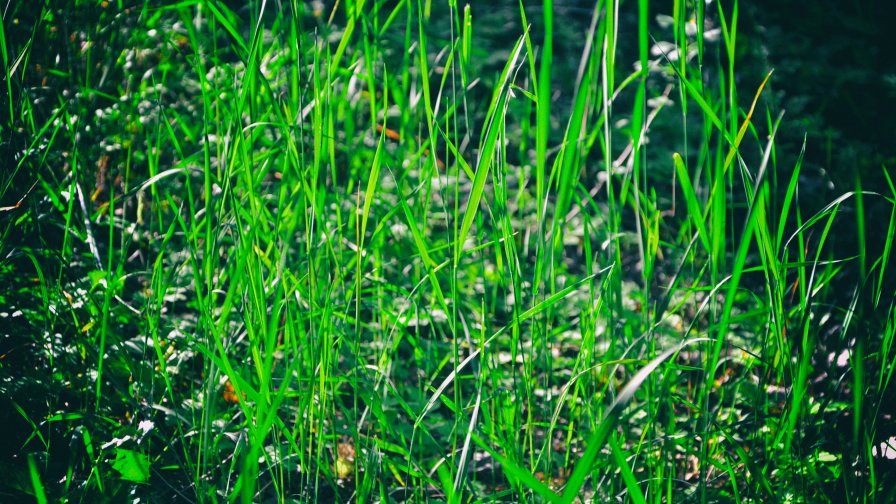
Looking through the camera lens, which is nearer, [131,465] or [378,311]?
[131,465]

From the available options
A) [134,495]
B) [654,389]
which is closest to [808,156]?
[654,389]

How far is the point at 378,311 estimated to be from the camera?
0.86 m

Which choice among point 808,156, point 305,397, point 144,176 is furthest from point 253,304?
point 808,156

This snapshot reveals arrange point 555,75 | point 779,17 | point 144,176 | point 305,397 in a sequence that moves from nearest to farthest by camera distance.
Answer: point 305,397
point 144,176
point 779,17
point 555,75

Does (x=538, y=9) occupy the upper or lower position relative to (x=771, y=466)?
upper

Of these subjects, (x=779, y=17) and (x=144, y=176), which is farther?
(x=779, y=17)

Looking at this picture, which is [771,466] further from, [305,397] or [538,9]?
[538,9]

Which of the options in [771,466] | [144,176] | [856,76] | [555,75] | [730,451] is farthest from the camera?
[555,75]

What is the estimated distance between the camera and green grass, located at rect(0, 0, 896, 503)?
1.87ft

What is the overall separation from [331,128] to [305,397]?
0.92 feet

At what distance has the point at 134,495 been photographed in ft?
2.19

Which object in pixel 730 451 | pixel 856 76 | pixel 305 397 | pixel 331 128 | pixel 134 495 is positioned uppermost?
pixel 331 128

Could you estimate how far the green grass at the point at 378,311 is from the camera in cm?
57

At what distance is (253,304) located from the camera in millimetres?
675
